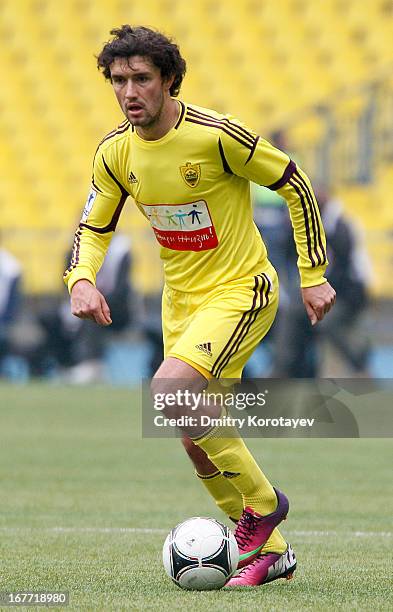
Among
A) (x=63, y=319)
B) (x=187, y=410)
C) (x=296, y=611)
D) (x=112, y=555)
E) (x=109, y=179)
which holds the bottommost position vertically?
(x=63, y=319)

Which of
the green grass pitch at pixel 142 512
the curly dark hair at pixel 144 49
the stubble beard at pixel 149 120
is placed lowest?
the green grass pitch at pixel 142 512

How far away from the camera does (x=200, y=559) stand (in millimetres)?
5203

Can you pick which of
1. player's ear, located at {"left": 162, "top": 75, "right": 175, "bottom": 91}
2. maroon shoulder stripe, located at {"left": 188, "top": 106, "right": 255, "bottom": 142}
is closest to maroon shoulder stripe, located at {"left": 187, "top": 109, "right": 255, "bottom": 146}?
maroon shoulder stripe, located at {"left": 188, "top": 106, "right": 255, "bottom": 142}

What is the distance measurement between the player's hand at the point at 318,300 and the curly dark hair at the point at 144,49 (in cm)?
109

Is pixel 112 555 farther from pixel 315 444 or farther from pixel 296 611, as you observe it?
pixel 315 444

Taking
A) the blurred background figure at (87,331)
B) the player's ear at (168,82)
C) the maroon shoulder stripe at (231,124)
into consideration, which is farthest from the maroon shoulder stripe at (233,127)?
the blurred background figure at (87,331)

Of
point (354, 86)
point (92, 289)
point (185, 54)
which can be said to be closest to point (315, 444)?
point (92, 289)

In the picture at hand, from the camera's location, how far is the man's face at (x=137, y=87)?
535cm

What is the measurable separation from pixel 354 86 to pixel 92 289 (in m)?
14.0

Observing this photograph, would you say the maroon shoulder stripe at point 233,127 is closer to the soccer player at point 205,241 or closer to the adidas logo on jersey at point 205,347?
the soccer player at point 205,241

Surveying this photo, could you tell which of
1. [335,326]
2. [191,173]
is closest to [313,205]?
[191,173]

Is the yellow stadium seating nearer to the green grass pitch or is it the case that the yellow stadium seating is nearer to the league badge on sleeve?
the green grass pitch

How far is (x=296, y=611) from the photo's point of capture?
4652mm

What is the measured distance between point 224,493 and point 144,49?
1950 mm
